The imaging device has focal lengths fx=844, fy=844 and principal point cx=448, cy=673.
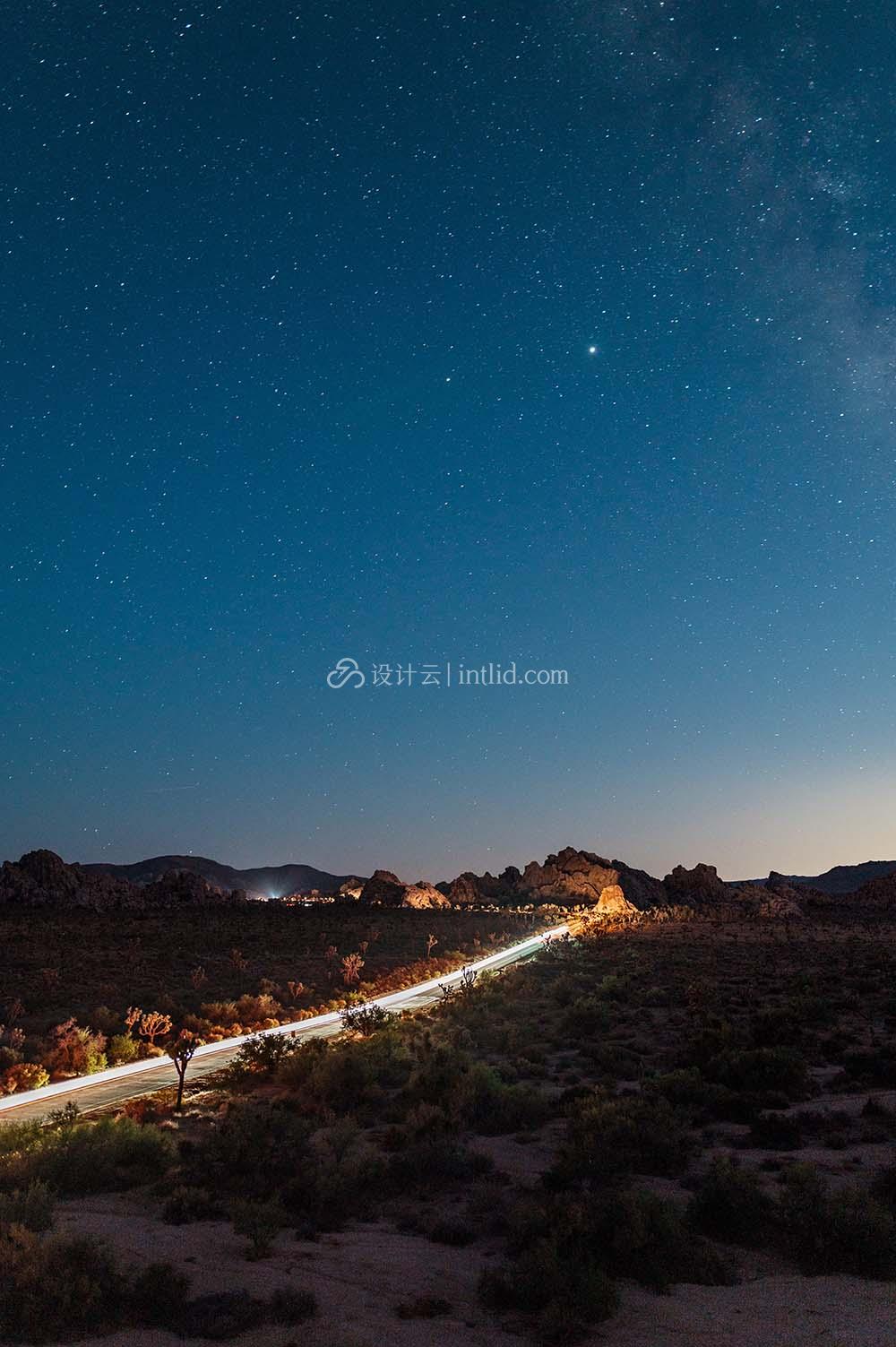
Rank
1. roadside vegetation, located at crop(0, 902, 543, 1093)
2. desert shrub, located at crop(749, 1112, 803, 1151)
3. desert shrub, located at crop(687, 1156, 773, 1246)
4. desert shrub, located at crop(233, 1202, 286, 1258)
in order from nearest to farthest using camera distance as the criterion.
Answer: desert shrub, located at crop(233, 1202, 286, 1258), desert shrub, located at crop(687, 1156, 773, 1246), desert shrub, located at crop(749, 1112, 803, 1151), roadside vegetation, located at crop(0, 902, 543, 1093)

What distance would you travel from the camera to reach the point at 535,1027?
908 inches

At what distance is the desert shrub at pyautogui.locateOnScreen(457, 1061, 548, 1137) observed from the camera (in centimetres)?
1416

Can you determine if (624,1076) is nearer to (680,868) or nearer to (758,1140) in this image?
(758,1140)

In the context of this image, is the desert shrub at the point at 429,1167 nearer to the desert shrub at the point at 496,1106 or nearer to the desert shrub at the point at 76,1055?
the desert shrub at the point at 496,1106

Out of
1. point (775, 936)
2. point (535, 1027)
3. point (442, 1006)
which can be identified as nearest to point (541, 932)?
point (775, 936)

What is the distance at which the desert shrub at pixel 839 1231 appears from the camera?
28.4ft

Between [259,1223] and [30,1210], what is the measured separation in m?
2.52

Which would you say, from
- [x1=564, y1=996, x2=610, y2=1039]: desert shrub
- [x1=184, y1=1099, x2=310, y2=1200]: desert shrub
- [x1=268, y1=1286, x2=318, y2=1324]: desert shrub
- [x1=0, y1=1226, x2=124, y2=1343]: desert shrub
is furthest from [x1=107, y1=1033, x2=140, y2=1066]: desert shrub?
[x1=268, y1=1286, x2=318, y2=1324]: desert shrub

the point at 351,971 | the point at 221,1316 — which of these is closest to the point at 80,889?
the point at 351,971

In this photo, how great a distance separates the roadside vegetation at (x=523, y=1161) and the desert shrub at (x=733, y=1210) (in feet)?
0.07

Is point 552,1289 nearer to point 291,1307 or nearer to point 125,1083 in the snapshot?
point 291,1307

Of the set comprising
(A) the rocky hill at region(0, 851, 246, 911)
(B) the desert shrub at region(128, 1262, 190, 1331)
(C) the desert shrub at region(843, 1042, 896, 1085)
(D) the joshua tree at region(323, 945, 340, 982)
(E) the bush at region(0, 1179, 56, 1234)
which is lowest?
(C) the desert shrub at region(843, 1042, 896, 1085)

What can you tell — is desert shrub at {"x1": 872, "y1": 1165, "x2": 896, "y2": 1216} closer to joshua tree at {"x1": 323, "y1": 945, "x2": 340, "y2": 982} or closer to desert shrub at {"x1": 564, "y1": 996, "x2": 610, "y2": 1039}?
desert shrub at {"x1": 564, "y1": 996, "x2": 610, "y2": 1039}

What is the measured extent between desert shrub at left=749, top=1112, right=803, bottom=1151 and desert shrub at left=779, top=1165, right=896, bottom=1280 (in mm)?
3239
